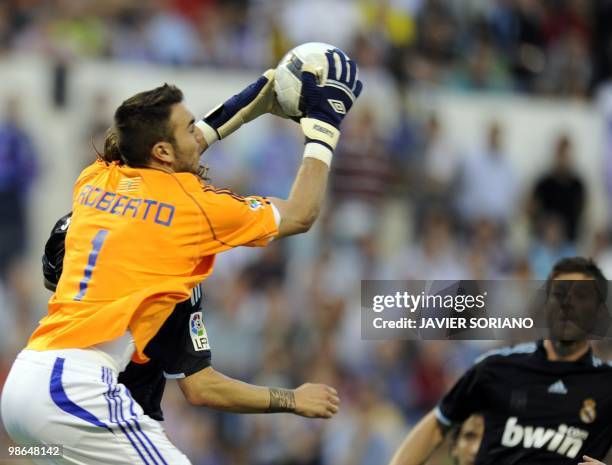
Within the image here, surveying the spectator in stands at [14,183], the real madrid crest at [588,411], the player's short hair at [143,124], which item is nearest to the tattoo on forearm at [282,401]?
the player's short hair at [143,124]

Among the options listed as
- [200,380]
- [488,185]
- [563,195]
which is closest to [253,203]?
[200,380]

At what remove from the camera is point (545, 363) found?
659 cm

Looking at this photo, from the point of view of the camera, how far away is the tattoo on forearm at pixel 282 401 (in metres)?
5.69

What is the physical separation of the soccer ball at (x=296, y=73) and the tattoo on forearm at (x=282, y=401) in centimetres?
127

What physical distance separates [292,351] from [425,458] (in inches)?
219

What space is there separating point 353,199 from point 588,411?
7346 mm

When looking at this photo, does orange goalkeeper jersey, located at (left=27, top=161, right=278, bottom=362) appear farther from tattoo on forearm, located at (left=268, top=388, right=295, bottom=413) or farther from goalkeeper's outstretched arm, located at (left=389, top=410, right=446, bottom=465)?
goalkeeper's outstretched arm, located at (left=389, top=410, right=446, bottom=465)

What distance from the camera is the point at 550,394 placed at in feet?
21.4

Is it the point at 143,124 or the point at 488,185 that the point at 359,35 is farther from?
the point at 143,124

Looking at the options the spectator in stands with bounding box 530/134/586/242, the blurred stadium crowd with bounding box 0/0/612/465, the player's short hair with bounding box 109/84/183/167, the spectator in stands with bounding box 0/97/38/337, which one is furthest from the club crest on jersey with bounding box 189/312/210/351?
the spectator in stands with bounding box 530/134/586/242

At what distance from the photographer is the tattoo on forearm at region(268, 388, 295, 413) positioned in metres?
5.69

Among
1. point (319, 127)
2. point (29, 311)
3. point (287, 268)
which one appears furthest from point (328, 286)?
point (319, 127)

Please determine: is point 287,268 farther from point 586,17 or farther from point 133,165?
point 133,165

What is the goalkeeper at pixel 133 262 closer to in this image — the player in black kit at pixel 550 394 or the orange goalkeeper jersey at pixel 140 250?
the orange goalkeeper jersey at pixel 140 250
